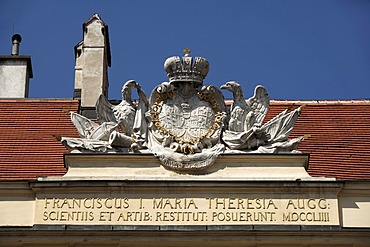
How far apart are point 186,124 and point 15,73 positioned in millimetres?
8122

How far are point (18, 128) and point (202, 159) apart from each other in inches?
223

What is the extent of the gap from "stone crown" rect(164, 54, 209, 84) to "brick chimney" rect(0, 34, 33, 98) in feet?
24.2

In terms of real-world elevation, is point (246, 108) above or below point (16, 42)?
below

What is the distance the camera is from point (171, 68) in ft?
83.1

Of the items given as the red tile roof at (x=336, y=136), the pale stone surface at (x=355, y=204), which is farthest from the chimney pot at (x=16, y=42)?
the pale stone surface at (x=355, y=204)

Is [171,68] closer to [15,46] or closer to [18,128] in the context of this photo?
[18,128]

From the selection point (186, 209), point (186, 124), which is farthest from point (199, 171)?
point (186, 124)

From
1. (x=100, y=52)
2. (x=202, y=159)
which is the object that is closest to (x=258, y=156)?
(x=202, y=159)

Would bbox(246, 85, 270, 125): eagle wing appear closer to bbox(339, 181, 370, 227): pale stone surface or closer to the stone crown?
the stone crown

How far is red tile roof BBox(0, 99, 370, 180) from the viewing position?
2664 centimetres

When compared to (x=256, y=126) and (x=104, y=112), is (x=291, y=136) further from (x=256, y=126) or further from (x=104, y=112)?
(x=104, y=112)

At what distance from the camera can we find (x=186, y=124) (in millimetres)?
25203

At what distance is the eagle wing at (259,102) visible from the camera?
2547cm

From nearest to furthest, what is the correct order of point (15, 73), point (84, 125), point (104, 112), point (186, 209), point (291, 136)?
point (186, 209)
point (84, 125)
point (104, 112)
point (291, 136)
point (15, 73)
